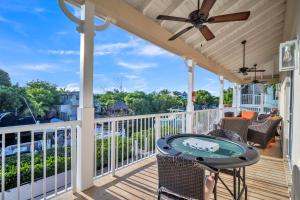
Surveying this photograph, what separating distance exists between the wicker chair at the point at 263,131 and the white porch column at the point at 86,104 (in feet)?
14.8

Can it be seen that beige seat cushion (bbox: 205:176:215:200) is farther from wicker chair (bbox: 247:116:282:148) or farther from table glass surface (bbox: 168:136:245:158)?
wicker chair (bbox: 247:116:282:148)

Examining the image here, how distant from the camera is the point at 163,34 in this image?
5129mm

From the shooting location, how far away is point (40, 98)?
25.3 ft

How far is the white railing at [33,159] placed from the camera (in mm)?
2455

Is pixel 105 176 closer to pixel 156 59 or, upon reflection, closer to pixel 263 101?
pixel 263 101

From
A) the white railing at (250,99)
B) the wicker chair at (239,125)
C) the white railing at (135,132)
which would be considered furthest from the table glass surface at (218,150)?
the white railing at (250,99)

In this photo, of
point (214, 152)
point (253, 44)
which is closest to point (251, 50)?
point (253, 44)

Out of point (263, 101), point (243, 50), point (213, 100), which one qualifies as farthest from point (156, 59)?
point (243, 50)

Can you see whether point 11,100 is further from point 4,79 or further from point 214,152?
point 214,152

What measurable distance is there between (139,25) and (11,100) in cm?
444

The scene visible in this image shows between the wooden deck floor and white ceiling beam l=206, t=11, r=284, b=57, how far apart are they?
3988mm

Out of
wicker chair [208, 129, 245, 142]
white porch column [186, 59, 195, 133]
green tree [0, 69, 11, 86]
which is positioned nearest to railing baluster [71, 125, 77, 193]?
wicker chair [208, 129, 245, 142]

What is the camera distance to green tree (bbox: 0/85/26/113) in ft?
19.0

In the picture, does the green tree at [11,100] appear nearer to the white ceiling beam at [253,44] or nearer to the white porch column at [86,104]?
the white porch column at [86,104]
